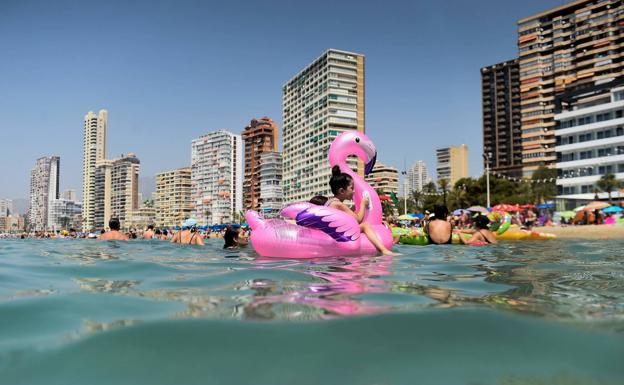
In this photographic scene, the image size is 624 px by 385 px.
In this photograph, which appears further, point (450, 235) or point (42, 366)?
point (450, 235)

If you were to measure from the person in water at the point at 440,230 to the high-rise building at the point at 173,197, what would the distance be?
142 meters

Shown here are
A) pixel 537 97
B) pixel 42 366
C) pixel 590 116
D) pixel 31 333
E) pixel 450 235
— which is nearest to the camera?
pixel 42 366

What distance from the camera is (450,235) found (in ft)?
31.3

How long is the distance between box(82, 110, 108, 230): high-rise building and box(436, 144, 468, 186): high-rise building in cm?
13497

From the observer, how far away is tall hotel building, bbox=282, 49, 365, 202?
86.8 m

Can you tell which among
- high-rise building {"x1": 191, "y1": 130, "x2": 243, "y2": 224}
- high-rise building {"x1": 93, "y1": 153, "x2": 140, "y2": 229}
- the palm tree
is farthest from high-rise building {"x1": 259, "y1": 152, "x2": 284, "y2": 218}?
high-rise building {"x1": 93, "y1": 153, "x2": 140, "y2": 229}

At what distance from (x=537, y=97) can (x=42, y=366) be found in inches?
3607

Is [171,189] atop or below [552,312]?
atop

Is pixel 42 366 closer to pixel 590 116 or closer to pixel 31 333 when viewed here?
pixel 31 333

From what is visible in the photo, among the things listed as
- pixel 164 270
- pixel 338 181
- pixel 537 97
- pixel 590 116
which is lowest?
pixel 164 270

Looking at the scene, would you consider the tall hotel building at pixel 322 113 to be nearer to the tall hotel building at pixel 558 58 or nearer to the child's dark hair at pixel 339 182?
the tall hotel building at pixel 558 58

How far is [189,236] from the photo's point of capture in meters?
11.4

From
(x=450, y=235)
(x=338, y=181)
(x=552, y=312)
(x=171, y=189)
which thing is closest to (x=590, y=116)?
(x=450, y=235)

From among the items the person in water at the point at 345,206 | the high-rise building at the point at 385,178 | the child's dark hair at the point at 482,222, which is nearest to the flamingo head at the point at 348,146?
the person in water at the point at 345,206
